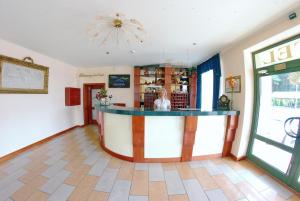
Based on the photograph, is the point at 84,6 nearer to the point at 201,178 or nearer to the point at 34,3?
the point at 34,3

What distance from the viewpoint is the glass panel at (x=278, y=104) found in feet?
7.20

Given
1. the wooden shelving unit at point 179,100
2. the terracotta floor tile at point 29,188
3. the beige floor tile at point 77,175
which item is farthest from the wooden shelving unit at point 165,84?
the terracotta floor tile at point 29,188

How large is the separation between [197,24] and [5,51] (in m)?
3.78

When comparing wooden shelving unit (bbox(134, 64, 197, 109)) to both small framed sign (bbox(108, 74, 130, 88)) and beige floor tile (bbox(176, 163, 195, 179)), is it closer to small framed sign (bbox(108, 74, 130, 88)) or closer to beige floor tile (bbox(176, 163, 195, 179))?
small framed sign (bbox(108, 74, 130, 88))

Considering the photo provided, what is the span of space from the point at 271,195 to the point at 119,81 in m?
4.94

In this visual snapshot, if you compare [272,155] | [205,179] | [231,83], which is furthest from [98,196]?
[231,83]

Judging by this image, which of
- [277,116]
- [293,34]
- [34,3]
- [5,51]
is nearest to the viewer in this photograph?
[34,3]

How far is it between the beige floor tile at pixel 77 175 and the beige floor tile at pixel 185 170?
1.60 m

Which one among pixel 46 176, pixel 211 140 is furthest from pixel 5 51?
pixel 211 140

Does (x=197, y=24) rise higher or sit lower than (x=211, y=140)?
higher

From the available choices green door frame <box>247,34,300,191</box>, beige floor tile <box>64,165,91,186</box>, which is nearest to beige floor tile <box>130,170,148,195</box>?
beige floor tile <box>64,165,91,186</box>

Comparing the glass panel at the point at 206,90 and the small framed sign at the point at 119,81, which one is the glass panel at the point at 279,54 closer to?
the glass panel at the point at 206,90

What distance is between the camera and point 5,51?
9.54ft

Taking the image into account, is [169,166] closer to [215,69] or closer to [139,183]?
[139,183]
